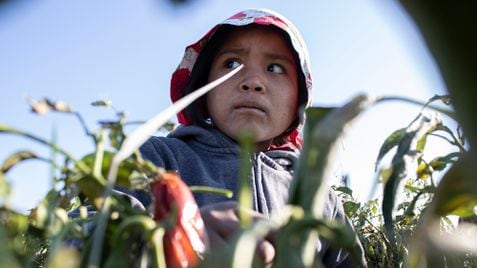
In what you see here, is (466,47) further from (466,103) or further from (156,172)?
(156,172)

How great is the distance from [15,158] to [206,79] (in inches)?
55.7

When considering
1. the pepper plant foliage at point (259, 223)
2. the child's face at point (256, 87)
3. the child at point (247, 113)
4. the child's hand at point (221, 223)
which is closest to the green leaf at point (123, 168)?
the pepper plant foliage at point (259, 223)

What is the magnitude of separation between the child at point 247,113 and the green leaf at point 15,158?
0.89 metres

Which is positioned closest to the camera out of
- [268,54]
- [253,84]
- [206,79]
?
[253,84]

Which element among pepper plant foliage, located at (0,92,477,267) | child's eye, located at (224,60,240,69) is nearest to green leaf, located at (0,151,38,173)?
pepper plant foliage, located at (0,92,477,267)

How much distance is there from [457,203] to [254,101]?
1.14 meters

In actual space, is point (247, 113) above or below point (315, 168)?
below

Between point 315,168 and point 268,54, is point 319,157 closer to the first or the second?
point 315,168

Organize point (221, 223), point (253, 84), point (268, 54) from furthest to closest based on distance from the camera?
point (268, 54) < point (253, 84) < point (221, 223)

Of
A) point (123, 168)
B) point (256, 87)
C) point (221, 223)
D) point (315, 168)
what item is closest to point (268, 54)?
point (256, 87)

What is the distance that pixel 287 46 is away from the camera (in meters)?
1.68

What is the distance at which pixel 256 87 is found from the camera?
1.47m

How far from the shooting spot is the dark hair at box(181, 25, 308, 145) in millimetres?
1682

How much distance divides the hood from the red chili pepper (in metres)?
1.23
